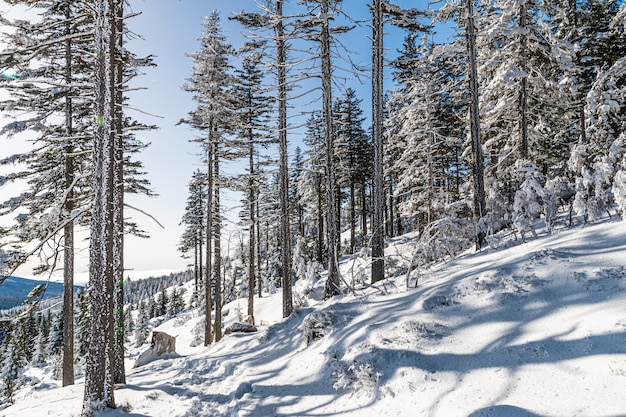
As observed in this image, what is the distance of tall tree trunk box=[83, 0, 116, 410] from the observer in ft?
22.9

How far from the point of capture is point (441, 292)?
22.6ft

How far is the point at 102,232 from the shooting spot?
7.30 metres

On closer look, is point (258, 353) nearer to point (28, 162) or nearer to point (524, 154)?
point (28, 162)

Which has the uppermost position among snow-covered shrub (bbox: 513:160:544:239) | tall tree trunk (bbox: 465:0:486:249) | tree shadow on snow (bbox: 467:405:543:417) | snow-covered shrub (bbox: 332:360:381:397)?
tall tree trunk (bbox: 465:0:486:249)

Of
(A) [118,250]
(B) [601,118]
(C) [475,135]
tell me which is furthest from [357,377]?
(B) [601,118]

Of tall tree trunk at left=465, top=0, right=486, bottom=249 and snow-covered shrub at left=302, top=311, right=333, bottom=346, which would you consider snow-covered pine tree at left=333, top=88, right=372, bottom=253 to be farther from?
snow-covered shrub at left=302, top=311, right=333, bottom=346

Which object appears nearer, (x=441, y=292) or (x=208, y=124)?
(x=441, y=292)

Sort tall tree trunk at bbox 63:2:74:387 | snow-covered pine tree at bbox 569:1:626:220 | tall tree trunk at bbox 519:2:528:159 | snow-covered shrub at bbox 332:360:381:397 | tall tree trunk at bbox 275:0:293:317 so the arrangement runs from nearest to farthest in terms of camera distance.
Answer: snow-covered shrub at bbox 332:360:381:397
snow-covered pine tree at bbox 569:1:626:220
tall tree trunk at bbox 63:2:74:387
tall tree trunk at bbox 275:0:293:317
tall tree trunk at bbox 519:2:528:159

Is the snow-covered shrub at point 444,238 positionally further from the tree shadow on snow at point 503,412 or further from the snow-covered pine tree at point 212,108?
the snow-covered pine tree at point 212,108

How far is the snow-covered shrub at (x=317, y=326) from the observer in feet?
27.8

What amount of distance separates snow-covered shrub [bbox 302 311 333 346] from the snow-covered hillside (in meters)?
0.04

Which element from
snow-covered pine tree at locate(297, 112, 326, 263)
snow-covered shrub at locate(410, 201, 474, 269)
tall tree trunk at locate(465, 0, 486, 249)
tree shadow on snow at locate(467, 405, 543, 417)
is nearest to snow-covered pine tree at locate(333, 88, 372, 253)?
snow-covered pine tree at locate(297, 112, 326, 263)

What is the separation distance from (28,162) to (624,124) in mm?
21219

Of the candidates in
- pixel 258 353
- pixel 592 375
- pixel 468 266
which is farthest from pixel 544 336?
pixel 258 353
